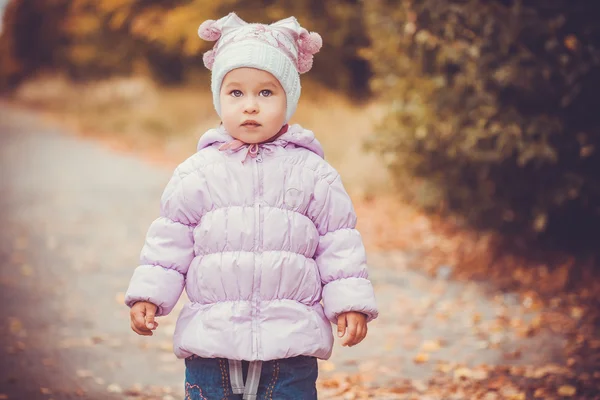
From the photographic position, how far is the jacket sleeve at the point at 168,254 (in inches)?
106

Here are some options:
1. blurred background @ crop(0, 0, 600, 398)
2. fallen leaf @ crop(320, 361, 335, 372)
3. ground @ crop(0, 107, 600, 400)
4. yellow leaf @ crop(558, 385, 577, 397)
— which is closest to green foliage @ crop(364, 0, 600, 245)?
blurred background @ crop(0, 0, 600, 398)

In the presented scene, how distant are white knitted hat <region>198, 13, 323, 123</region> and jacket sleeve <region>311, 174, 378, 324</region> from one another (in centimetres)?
36

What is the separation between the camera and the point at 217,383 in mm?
2711

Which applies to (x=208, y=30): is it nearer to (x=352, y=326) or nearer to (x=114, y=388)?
(x=352, y=326)

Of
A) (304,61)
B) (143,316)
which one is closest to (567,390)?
(304,61)

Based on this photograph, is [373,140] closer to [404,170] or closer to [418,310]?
[404,170]

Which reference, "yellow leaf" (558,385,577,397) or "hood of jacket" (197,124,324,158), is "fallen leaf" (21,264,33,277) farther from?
"yellow leaf" (558,385,577,397)

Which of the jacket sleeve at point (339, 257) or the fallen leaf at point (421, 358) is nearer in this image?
the jacket sleeve at point (339, 257)

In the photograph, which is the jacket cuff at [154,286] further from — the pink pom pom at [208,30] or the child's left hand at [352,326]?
the pink pom pom at [208,30]

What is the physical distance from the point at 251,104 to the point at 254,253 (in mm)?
545

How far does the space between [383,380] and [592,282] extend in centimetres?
237

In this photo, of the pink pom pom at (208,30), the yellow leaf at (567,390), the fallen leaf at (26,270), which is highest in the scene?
the fallen leaf at (26,270)

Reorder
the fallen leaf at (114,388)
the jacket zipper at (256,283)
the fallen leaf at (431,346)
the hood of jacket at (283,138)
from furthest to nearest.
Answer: the fallen leaf at (431,346) < the fallen leaf at (114,388) < the hood of jacket at (283,138) < the jacket zipper at (256,283)

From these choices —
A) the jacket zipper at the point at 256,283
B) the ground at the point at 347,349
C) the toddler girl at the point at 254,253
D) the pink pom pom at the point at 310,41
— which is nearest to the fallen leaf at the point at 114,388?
the ground at the point at 347,349
